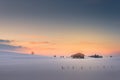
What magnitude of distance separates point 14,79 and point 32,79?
8.97 feet

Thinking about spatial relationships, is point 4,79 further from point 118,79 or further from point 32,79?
point 118,79

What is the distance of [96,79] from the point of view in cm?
3884

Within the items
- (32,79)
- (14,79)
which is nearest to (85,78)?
(32,79)

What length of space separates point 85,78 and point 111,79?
439 cm

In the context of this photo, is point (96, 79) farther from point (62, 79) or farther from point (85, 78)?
point (62, 79)

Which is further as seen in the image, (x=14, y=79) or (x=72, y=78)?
(x=72, y=78)

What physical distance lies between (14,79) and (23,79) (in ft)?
4.56

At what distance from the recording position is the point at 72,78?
1570 inches

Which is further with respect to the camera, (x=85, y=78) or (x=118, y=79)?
(x=85, y=78)

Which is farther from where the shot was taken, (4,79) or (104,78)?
(104,78)

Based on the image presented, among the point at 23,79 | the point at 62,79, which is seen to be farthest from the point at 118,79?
the point at 23,79

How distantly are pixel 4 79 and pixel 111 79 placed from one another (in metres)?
16.6

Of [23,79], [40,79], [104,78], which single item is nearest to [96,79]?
[104,78]

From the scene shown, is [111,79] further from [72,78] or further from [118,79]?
[72,78]
